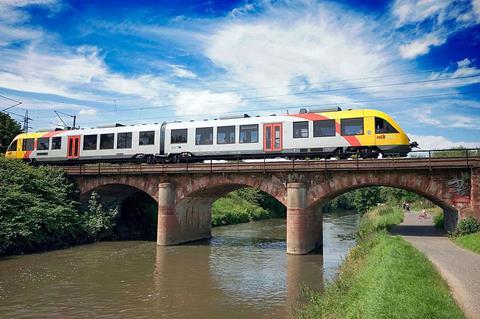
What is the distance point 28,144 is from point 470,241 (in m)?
33.9

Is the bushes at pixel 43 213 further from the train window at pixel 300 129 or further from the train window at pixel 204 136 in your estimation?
the train window at pixel 300 129

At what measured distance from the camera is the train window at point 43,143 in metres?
32.4

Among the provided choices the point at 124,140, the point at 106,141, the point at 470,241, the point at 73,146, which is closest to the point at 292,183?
the point at 470,241

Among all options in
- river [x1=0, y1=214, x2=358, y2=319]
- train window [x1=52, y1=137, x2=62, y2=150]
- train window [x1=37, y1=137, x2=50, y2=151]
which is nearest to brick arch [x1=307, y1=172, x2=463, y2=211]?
river [x1=0, y1=214, x2=358, y2=319]

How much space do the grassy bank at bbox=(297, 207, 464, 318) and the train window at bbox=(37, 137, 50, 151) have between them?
28.2m

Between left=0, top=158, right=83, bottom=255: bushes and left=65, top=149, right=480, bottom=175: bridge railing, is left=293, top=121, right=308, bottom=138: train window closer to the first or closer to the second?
left=65, top=149, right=480, bottom=175: bridge railing

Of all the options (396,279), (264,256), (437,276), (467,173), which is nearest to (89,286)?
(264,256)

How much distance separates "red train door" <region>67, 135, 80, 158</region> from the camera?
31141 mm

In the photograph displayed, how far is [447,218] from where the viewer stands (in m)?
24.2

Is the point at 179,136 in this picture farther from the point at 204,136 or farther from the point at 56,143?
the point at 56,143

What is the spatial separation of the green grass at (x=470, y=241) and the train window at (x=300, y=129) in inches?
398

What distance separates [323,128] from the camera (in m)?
23.4

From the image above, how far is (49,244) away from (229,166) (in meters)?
13.2

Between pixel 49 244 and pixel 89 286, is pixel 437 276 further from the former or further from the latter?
pixel 49 244
